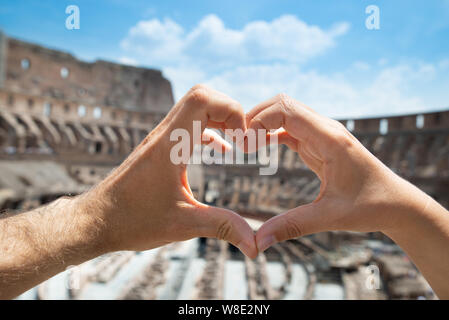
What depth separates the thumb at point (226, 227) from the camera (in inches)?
89.2

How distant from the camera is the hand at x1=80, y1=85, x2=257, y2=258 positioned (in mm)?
2127

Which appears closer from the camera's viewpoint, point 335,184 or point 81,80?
point 335,184

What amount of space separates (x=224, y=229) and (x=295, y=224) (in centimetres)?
51

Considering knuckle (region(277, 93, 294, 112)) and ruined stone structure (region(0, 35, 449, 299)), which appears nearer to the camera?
knuckle (region(277, 93, 294, 112))

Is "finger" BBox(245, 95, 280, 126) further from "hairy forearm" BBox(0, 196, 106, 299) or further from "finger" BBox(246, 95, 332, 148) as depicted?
"hairy forearm" BBox(0, 196, 106, 299)

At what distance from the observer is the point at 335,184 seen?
2.21 m

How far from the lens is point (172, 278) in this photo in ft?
47.1

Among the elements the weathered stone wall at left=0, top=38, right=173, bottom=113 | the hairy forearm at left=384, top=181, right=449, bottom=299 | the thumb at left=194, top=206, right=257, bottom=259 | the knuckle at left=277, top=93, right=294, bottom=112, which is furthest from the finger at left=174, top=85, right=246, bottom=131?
the weathered stone wall at left=0, top=38, right=173, bottom=113

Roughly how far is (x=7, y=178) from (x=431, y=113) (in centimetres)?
2967

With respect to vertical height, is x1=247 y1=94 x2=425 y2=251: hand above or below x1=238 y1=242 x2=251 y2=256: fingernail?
above

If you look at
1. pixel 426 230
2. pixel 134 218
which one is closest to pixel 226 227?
pixel 134 218

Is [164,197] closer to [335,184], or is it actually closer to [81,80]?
[335,184]

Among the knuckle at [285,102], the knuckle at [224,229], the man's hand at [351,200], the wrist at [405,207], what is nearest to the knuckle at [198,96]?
the man's hand at [351,200]
